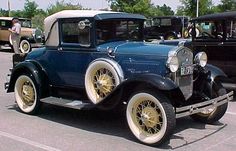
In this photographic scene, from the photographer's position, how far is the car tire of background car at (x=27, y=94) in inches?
295

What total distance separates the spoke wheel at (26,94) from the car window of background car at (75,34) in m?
1.04

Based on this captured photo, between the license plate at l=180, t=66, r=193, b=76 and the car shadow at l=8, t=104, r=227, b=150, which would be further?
the license plate at l=180, t=66, r=193, b=76

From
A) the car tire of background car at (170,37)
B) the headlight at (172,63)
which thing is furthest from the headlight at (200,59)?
the car tire of background car at (170,37)

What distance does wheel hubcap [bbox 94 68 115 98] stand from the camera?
6.50 meters

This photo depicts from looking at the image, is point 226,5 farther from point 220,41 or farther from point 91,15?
point 91,15

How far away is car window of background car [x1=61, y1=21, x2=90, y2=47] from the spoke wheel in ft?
3.41

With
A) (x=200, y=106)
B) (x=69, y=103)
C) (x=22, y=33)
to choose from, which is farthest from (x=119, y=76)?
(x=22, y=33)

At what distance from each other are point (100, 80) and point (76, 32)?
1020 millimetres

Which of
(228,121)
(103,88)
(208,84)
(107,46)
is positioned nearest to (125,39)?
(107,46)

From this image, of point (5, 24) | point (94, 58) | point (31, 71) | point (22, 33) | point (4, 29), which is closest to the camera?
point (94, 58)

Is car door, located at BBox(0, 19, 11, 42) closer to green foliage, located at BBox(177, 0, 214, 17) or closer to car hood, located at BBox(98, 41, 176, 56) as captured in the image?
car hood, located at BBox(98, 41, 176, 56)

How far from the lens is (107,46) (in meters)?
6.70

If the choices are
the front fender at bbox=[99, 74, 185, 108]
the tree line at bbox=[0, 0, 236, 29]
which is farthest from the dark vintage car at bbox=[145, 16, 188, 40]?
the front fender at bbox=[99, 74, 185, 108]

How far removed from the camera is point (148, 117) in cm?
583
